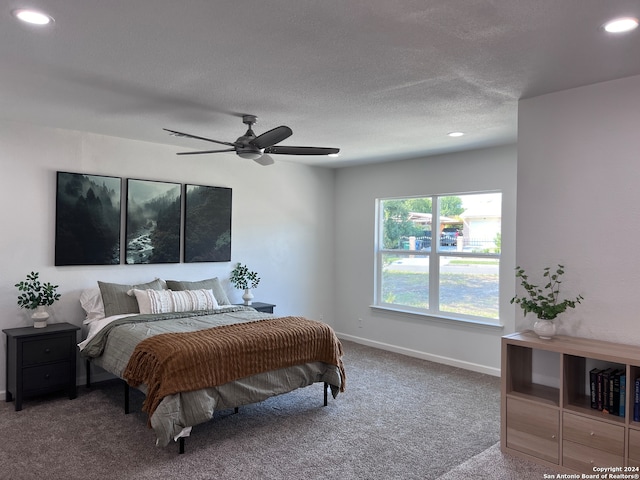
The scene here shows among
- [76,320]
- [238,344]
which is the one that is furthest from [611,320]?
[76,320]

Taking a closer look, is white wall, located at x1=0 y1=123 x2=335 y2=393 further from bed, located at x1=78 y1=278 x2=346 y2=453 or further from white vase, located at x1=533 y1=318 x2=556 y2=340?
white vase, located at x1=533 y1=318 x2=556 y2=340

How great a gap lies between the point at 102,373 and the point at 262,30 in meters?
3.87

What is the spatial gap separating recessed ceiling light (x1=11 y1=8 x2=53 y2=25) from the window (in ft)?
14.8

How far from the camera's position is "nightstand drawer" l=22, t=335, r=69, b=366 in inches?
154

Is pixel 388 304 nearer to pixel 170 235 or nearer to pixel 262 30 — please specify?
pixel 170 235

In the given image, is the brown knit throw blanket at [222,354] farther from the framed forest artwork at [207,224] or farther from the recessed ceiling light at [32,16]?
the recessed ceiling light at [32,16]

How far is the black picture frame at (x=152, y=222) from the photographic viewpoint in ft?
16.1

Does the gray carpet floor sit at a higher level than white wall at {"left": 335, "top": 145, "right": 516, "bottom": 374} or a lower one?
lower

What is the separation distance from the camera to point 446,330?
559cm

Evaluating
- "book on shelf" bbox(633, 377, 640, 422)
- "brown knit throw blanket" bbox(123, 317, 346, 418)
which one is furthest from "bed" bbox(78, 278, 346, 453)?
"book on shelf" bbox(633, 377, 640, 422)

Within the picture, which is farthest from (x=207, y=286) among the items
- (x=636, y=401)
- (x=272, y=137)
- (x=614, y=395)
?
(x=636, y=401)

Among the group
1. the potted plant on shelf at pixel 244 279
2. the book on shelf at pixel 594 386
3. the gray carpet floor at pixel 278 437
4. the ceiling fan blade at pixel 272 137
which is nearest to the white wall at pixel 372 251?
the gray carpet floor at pixel 278 437

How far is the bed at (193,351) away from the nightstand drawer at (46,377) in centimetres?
23

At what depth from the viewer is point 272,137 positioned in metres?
3.41
